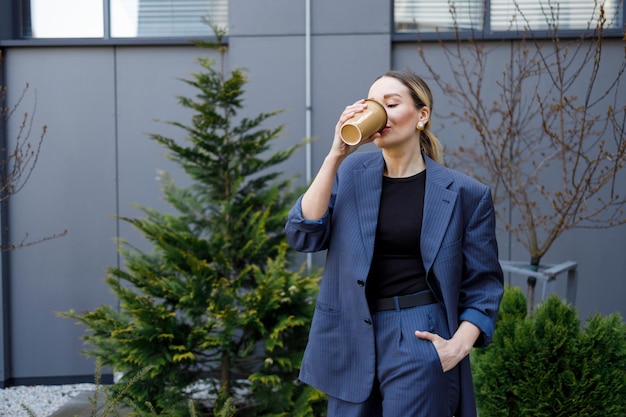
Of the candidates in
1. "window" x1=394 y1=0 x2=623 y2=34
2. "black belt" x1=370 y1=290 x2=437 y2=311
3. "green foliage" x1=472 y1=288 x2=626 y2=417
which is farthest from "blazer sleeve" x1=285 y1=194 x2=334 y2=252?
"window" x1=394 y1=0 x2=623 y2=34

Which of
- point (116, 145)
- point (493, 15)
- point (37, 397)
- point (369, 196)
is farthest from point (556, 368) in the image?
point (37, 397)

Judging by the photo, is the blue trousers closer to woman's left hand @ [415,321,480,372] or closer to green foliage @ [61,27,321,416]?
woman's left hand @ [415,321,480,372]

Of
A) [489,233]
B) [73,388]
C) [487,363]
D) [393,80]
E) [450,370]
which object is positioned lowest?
[73,388]

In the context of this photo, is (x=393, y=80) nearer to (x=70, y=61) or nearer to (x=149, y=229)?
(x=149, y=229)

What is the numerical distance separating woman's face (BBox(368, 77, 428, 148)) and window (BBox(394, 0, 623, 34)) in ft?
14.8

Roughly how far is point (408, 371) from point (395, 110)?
0.88 meters

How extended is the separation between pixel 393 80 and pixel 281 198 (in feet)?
10.5

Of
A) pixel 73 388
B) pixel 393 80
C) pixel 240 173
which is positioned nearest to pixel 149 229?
pixel 240 173

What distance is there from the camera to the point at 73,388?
23.3 ft

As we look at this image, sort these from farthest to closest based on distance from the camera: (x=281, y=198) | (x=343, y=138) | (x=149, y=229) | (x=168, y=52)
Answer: (x=168, y=52), (x=281, y=198), (x=149, y=229), (x=343, y=138)

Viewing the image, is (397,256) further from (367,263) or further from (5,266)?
(5,266)

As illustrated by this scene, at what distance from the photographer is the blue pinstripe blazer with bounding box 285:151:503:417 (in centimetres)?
252

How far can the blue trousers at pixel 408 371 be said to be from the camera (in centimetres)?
246

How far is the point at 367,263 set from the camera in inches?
98.3
